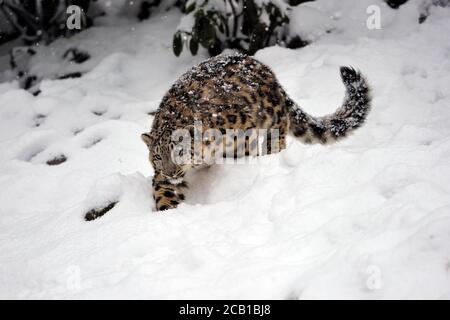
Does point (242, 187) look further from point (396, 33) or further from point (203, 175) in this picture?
point (396, 33)

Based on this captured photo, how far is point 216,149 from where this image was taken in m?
3.77

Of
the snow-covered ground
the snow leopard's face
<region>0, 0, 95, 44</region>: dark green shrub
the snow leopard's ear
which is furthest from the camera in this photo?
<region>0, 0, 95, 44</region>: dark green shrub

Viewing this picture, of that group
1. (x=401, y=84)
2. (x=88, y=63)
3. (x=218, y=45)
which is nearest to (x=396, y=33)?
(x=401, y=84)

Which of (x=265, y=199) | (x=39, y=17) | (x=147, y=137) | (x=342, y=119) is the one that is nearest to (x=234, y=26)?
(x=342, y=119)

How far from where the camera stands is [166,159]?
360 cm

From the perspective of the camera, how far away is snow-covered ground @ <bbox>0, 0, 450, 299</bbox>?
2.39 metres

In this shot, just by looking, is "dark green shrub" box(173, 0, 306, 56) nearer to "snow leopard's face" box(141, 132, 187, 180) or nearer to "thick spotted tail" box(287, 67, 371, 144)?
"thick spotted tail" box(287, 67, 371, 144)

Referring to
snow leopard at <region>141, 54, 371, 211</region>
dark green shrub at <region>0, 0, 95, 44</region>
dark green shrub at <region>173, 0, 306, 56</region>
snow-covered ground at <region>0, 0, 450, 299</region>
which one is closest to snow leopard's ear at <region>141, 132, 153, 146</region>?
snow leopard at <region>141, 54, 371, 211</region>

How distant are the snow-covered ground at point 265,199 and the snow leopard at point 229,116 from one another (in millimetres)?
201

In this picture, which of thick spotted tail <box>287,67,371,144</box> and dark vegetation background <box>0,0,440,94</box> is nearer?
thick spotted tail <box>287,67,371,144</box>

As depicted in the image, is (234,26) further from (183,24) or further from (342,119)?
(342,119)

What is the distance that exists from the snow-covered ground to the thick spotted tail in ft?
0.61
